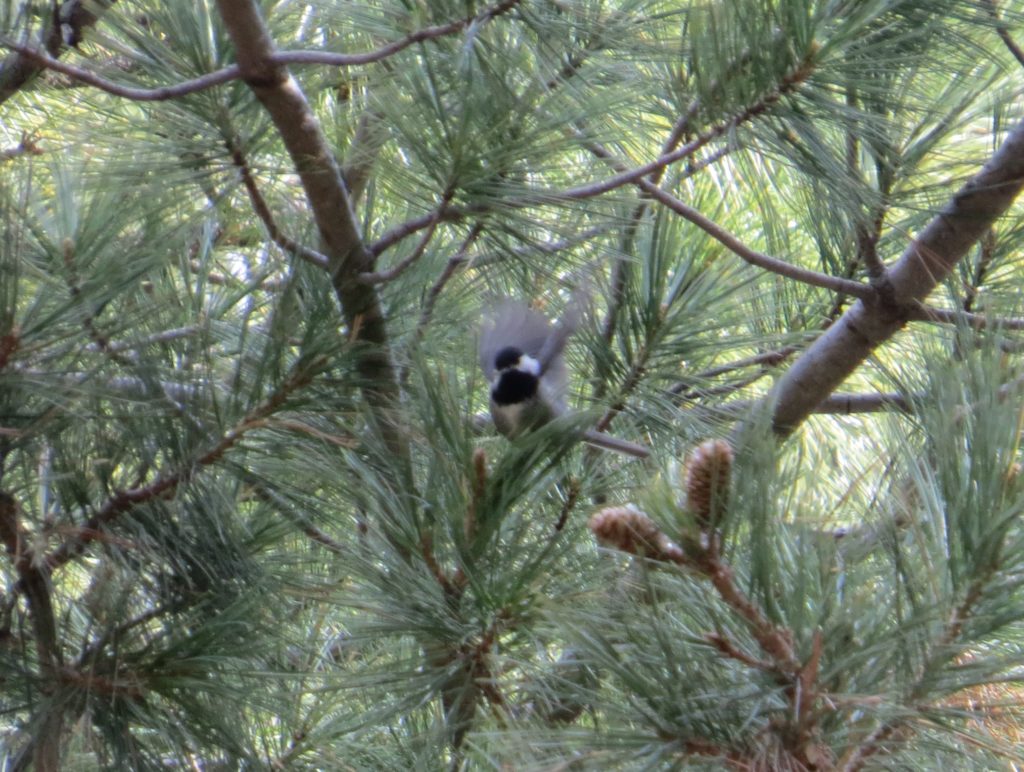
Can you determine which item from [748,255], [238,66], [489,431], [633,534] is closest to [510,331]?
[489,431]

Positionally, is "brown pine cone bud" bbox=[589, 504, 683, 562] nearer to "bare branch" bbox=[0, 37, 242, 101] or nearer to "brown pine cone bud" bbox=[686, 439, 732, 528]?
"brown pine cone bud" bbox=[686, 439, 732, 528]

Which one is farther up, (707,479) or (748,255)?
(748,255)

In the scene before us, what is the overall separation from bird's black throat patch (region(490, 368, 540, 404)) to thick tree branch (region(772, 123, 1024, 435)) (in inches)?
13.4

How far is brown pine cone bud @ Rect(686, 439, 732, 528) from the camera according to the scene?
1.66 ft

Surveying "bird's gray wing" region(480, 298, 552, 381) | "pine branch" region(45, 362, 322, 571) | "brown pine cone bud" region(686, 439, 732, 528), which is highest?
"bird's gray wing" region(480, 298, 552, 381)

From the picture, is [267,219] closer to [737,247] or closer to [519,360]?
[737,247]

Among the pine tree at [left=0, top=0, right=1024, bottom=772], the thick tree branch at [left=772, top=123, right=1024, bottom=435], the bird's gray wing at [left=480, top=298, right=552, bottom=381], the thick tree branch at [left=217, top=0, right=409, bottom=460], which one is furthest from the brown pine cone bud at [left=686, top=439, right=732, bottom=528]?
the bird's gray wing at [left=480, top=298, right=552, bottom=381]

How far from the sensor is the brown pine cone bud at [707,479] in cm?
51

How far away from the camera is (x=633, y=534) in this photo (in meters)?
0.52

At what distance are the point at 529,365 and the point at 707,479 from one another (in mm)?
880

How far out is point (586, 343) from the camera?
44.3 inches

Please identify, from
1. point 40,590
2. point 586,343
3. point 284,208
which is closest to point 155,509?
point 40,590

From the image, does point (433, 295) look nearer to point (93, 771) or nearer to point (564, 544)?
point (564, 544)

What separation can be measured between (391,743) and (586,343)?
44 cm
